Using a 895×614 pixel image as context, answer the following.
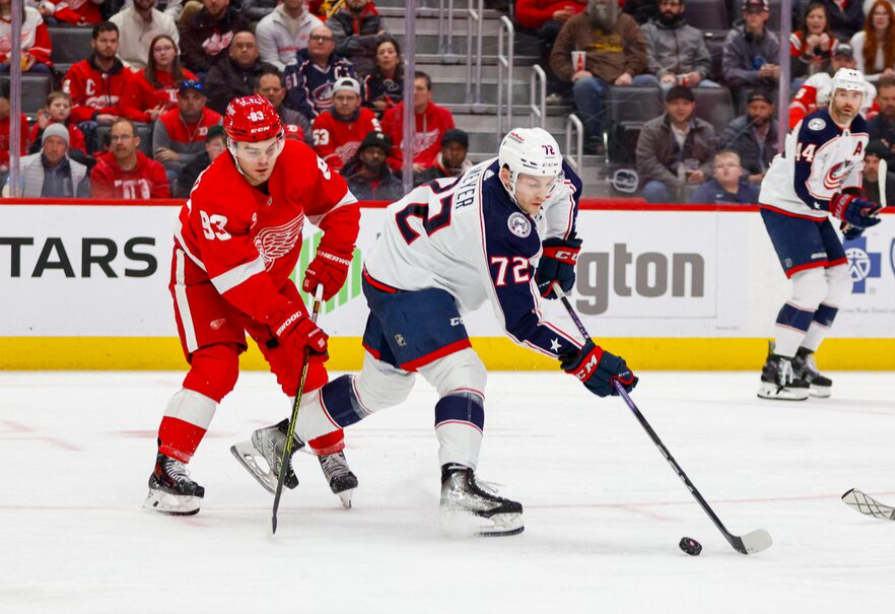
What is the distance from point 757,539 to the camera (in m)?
3.24

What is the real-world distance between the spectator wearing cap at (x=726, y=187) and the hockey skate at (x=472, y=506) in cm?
469

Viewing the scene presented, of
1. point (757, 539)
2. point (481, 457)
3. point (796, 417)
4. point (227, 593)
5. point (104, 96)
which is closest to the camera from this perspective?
point (227, 593)

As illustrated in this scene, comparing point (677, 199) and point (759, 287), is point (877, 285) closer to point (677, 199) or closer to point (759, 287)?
point (759, 287)

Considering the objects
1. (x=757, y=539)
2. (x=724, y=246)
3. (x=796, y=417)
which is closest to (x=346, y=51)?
(x=724, y=246)

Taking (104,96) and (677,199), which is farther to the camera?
(677,199)

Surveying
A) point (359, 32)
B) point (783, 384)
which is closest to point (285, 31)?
point (359, 32)

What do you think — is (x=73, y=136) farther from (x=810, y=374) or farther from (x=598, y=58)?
(x=810, y=374)

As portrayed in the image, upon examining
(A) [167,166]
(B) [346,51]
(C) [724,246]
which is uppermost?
(B) [346,51]

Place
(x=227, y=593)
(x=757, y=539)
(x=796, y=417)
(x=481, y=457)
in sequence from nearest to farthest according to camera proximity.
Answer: (x=227, y=593) < (x=757, y=539) < (x=481, y=457) < (x=796, y=417)

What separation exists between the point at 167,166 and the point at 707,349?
304cm

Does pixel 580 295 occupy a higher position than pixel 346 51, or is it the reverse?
pixel 346 51

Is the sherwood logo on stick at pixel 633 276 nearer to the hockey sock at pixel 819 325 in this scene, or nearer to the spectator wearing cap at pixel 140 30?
the hockey sock at pixel 819 325

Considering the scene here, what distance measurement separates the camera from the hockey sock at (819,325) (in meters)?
6.69

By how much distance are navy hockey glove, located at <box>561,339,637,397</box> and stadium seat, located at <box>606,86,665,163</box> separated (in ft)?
14.6
